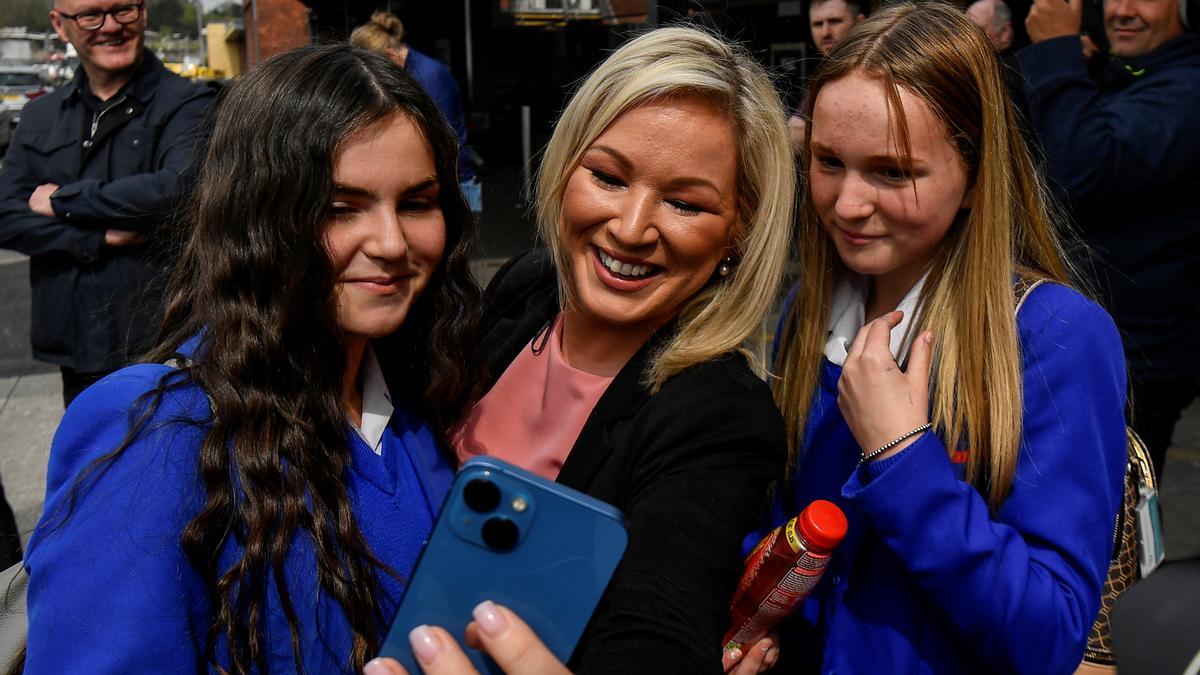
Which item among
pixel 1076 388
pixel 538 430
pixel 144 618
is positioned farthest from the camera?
pixel 538 430

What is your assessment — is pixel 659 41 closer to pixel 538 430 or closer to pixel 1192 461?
pixel 538 430

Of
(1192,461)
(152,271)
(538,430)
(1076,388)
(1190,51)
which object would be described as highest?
(1190,51)

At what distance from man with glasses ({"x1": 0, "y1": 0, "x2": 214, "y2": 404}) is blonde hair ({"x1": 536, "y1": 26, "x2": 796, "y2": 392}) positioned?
2396 mm

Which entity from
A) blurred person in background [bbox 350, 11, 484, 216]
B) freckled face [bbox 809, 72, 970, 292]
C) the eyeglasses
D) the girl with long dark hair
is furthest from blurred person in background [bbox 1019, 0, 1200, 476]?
blurred person in background [bbox 350, 11, 484, 216]

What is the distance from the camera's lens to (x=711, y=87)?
1693 mm

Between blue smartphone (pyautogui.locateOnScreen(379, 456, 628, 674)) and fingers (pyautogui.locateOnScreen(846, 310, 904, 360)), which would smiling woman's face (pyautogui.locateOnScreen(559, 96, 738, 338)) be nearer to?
fingers (pyautogui.locateOnScreen(846, 310, 904, 360))

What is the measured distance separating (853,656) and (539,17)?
13.7 meters

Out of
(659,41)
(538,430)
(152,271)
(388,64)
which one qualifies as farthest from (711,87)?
(152,271)

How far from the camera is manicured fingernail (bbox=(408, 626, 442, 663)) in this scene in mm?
1093

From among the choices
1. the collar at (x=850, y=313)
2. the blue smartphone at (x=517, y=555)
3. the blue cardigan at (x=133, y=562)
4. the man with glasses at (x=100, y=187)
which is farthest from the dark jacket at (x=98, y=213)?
the blue smartphone at (x=517, y=555)

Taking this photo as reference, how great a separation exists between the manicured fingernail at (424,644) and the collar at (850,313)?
93cm

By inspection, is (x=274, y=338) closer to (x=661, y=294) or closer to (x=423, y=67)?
(x=661, y=294)

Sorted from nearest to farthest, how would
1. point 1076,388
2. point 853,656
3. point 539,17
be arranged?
point 1076,388
point 853,656
point 539,17

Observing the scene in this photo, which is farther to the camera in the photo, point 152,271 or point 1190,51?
point 152,271
